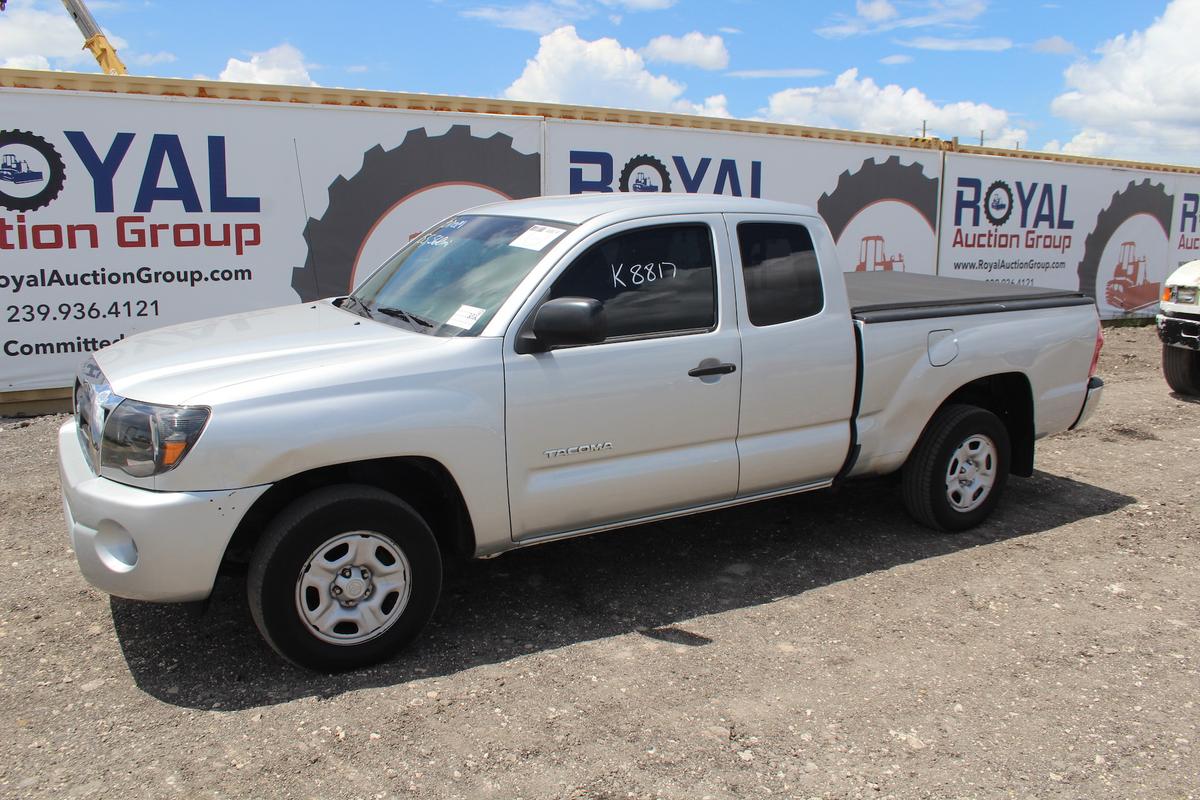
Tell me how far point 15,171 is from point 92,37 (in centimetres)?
879

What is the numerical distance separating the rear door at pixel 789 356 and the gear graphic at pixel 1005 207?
10.5m

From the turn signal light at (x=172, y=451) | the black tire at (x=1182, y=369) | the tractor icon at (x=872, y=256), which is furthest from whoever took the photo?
the tractor icon at (x=872, y=256)

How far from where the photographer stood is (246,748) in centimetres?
321

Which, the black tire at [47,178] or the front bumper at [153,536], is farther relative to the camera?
the black tire at [47,178]

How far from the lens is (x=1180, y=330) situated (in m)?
9.12

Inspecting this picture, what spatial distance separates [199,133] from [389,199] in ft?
5.89

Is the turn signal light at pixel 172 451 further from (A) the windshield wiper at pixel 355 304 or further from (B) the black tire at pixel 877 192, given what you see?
(B) the black tire at pixel 877 192

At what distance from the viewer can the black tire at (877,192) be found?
12.4 meters

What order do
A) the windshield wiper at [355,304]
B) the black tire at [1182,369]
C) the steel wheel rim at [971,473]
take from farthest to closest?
the black tire at [1182,369], the steel wheel rim at [971,473], the windshield wiper at [355,304]

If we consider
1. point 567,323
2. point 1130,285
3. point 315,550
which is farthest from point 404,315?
point 1130,285

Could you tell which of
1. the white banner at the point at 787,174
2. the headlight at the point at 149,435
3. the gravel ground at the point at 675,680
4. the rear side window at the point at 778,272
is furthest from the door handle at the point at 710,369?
the white banner at the point at 787,174

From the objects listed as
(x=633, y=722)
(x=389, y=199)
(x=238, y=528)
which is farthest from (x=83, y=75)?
(x=633, y=722)

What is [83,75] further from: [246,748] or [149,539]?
[246,748]

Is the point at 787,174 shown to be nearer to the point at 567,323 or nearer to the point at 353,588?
the point at 567,323
